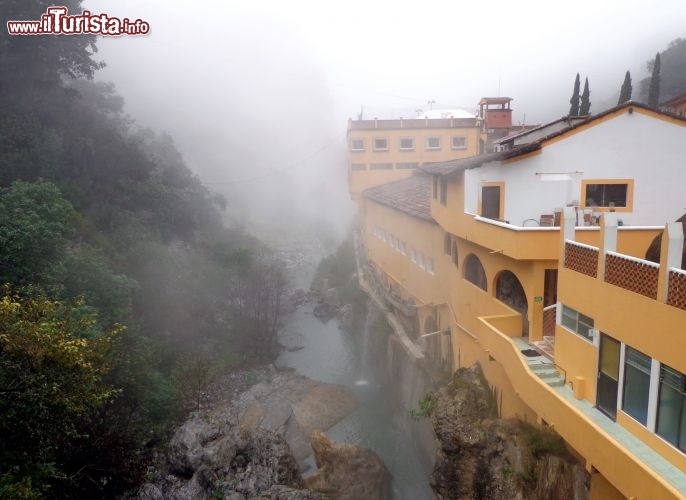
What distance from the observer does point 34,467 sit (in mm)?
9547

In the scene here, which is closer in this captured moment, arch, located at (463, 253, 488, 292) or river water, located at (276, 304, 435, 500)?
arch, located at (463, 253, 488, 292)

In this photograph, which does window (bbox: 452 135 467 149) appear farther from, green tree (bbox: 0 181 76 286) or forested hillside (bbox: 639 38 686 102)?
green tree (bbox: 0 181 76 286)

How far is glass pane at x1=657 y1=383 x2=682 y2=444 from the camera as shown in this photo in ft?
28.8

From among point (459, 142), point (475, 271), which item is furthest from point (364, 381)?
point (459, 142)

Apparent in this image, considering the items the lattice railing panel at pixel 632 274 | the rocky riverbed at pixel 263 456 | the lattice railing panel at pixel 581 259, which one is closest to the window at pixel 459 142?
the rocky riverbed at pixel 263 456

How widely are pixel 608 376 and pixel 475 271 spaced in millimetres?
7488

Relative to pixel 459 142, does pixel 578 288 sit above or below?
below

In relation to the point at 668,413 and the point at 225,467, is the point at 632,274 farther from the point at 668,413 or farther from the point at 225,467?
the point at 225,467

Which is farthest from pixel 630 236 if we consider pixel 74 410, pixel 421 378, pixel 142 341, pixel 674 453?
pixel 142 341

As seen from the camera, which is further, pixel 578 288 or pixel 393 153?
pixel 393 153

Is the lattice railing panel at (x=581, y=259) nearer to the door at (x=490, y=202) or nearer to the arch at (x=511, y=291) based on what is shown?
the arch at (x=511, y=291)

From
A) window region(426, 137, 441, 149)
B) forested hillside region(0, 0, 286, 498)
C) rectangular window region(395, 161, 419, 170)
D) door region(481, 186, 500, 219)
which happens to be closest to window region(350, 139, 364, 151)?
rectangular window region(395, 161, 419, 170)

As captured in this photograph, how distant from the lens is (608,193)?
53.6ft

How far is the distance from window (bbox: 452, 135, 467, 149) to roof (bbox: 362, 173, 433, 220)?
467 inches
